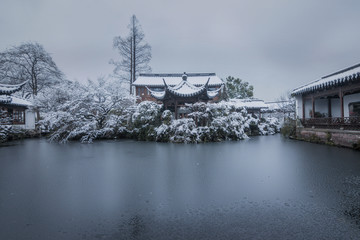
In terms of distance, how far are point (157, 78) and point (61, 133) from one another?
1613cm

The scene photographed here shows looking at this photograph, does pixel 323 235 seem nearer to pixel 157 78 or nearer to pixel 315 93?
pixel 315 93

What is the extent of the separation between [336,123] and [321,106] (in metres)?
4.71

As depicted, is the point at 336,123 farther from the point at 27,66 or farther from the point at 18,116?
the point at 27,66

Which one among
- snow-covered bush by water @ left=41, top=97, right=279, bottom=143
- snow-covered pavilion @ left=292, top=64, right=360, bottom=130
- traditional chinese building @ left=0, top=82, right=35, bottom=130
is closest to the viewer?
snow-covered pavilion @ left=292, top=64, right=360, bottom=130

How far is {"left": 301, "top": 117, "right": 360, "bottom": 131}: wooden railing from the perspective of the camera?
8865mm

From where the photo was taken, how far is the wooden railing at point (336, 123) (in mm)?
8865

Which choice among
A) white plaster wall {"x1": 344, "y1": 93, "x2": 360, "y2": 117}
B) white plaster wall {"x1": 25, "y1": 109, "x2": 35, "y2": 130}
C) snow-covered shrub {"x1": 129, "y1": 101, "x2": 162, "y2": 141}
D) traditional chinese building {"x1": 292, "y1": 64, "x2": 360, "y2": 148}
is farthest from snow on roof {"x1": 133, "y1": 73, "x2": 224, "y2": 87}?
white plaster wall {"x1": 344, "y1": 93, "x2": 360, "y2": 117}

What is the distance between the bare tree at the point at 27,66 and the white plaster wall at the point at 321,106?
96.2 ft

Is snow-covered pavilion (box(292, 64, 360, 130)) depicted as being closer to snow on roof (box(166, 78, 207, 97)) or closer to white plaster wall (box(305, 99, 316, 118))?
white plaster wall (box(305, 99, 316, 118))

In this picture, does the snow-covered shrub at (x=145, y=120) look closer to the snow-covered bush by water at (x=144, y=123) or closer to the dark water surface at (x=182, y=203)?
the snow-covered bush by water at (x=144, y=123)

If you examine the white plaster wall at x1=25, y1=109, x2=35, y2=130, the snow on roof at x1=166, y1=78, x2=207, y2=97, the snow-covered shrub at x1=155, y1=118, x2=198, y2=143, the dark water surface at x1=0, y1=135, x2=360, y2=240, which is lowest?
the dark water surface at x1=0, y1=135, x2=360, y2=240

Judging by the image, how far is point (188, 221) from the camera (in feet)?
7.99

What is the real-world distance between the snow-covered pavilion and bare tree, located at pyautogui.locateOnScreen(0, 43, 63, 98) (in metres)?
28.3

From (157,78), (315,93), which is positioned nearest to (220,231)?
(315,93)
